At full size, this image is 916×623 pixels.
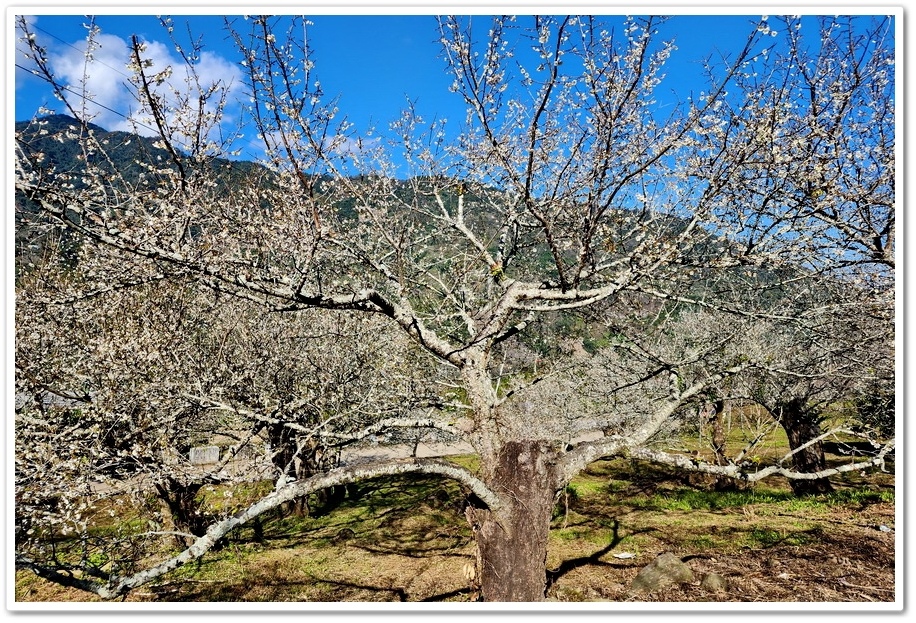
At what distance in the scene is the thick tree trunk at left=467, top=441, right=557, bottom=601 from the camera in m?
3.60

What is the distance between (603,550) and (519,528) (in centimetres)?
623

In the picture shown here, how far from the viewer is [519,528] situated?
3.63 meters

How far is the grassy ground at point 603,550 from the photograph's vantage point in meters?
6.50

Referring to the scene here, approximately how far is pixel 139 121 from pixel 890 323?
7.09 meters

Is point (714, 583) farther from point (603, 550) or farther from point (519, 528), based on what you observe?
point (519, 528)

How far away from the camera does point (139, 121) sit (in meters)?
3.13

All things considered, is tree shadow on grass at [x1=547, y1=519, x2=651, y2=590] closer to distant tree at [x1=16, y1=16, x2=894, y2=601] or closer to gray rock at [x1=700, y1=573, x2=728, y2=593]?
gray rock at [x1=700, y1=573, x2=728, y2=593]

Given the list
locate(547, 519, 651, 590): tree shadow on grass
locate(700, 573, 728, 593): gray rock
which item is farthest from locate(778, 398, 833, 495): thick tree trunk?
locate(700, 573, 728, 593): gray rock

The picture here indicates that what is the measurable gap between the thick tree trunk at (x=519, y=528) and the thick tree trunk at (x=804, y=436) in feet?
30.9

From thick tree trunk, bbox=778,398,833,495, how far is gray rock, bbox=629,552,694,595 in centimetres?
566

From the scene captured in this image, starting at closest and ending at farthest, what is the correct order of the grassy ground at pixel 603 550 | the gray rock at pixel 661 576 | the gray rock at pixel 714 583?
the gray rock at pixel 714 583
the grassy ground at pixel 603 550
the gray rock at pixel 661 576

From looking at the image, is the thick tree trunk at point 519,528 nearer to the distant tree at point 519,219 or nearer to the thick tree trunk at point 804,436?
the distant tree at point 519,219

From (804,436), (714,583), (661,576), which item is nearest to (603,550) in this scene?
(661,576)

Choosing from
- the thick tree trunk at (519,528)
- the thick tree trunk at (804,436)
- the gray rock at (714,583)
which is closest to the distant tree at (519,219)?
the thick tree trunk at (519,528)
